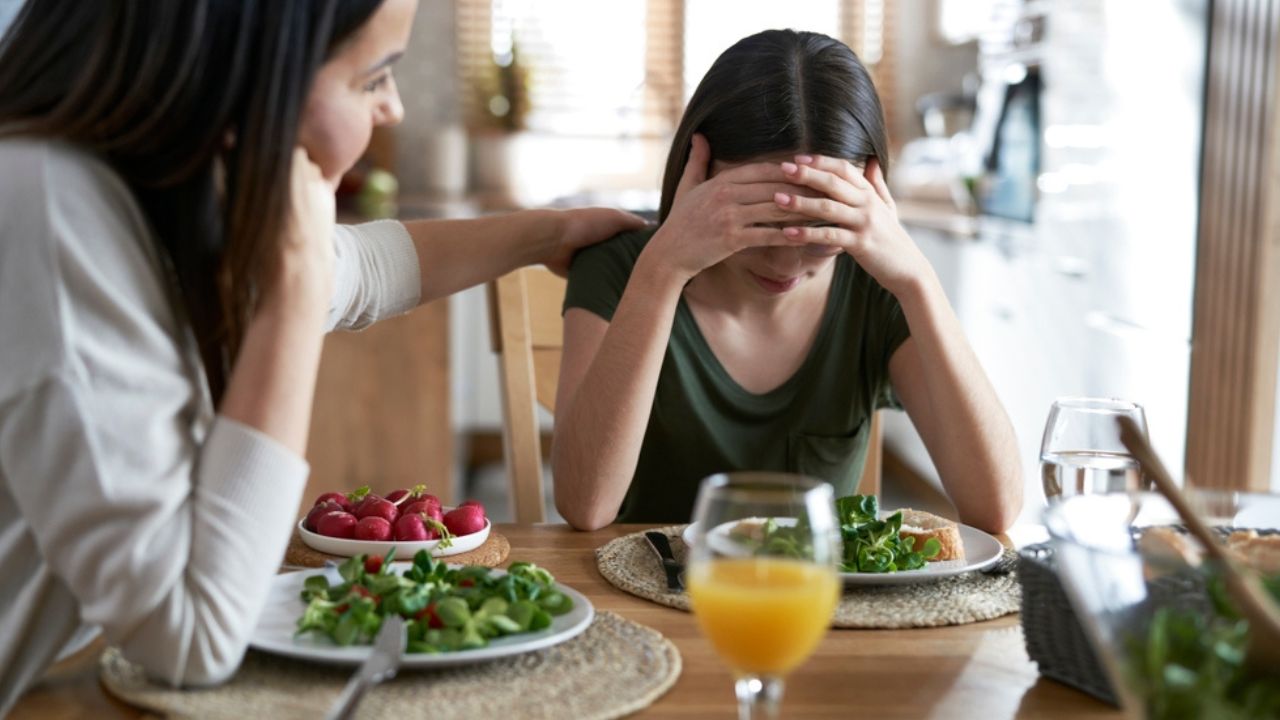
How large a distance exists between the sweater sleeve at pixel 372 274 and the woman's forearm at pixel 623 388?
0.70 ft

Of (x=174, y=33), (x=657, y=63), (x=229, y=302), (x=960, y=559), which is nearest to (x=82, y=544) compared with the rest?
(x=229, y=302)

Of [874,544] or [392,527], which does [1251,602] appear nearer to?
[874,544]

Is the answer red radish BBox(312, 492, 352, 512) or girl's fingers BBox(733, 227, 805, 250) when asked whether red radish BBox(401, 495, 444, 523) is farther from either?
girl's fingers BBox(733, 227, 805, 250)

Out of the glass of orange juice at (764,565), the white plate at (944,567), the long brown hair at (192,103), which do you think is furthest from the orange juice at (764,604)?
the long brown hair at (192,103)

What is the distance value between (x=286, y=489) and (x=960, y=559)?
0.57 metres

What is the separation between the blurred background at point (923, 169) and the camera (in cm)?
261

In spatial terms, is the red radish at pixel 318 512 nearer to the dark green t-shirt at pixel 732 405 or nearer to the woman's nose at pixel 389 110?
the woman's nose at pixel 389 110

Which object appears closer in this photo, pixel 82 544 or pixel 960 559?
pixel 82 544

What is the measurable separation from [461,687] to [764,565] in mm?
250

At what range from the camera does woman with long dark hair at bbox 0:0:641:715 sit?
0.78 meters

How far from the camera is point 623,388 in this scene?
1.37 m

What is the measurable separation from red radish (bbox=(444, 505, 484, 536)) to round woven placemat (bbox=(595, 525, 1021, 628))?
0.11 metres

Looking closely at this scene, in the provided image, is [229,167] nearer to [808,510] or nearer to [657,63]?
[808,510]

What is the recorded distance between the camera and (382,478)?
365 centimetres
